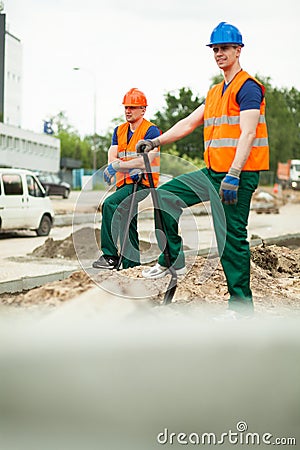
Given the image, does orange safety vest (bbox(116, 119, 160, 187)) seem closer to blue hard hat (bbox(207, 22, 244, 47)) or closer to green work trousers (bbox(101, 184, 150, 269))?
green work trousers (bbox(101, 184, 150, 269))

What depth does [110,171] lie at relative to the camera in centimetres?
438

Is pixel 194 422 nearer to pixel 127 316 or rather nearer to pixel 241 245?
pixel 127 316

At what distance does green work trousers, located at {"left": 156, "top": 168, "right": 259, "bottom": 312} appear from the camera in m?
3.71

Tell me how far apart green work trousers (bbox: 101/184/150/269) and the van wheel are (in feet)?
18.0

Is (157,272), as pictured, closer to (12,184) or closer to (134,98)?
(134,98)

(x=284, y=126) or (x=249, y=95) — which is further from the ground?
(x=284, y=126)

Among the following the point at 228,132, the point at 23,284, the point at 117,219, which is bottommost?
the point at 23,284

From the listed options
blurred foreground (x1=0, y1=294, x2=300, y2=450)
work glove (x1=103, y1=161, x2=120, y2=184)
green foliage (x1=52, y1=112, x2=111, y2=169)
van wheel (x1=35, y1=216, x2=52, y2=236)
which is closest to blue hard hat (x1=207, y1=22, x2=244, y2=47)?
work glove (x1=103, y1=161, x2=120, y2=184)

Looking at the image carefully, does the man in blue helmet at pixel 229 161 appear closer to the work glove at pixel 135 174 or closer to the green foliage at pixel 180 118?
the work glove at pixel 135 174

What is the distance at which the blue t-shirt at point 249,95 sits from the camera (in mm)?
3636

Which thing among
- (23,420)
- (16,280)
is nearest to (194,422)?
(23,420)

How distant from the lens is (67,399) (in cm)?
350

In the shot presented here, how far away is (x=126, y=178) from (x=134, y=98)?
0.41m

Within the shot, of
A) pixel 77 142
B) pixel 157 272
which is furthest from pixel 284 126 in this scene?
pixel 157 272
